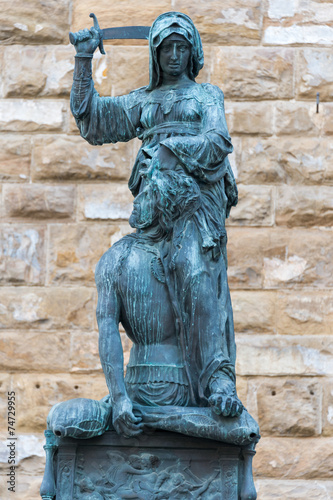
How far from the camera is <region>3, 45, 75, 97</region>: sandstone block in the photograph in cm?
920

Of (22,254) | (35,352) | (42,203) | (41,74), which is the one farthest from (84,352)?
(41,74)

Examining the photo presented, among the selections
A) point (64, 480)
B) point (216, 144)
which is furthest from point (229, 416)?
point (216, 144)

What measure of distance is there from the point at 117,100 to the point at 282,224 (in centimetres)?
296

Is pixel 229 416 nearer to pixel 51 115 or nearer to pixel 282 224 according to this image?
pixel 282 224

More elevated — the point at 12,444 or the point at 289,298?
the point at 289,298

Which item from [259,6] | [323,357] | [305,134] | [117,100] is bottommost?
[323,357]

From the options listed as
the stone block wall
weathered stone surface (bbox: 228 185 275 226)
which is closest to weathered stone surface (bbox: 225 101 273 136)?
the stone block wall

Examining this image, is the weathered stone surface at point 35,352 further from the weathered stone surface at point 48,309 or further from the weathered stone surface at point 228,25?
the weathered stone surface at point 228,25

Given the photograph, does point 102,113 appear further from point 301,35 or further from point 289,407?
point 301,35

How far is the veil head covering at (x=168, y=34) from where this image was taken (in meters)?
5.95

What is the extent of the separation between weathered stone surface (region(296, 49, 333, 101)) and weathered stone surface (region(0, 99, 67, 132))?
5.55ft

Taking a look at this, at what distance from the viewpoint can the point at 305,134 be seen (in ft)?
29.7

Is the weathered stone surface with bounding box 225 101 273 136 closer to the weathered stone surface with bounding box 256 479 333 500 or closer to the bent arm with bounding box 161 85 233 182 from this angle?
the weathered stone surface with bounding box 256 479 333 500

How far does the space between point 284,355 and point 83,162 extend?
6.40ft
